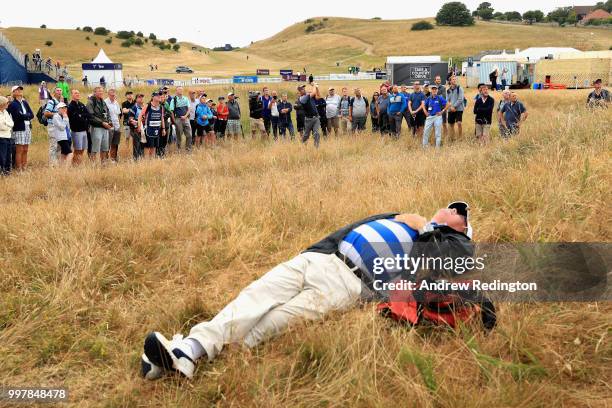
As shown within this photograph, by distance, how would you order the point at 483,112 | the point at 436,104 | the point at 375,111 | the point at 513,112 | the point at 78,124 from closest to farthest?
1. the point at 78,124
2. the point at 513,112
3. the point at 483,112
4. the point at 436,104
5. the point at 375,111

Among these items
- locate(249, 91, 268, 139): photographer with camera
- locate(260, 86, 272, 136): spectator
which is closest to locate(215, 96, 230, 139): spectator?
locate(249, 91, 268, 139): photographer with camera

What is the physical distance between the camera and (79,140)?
12.0 m

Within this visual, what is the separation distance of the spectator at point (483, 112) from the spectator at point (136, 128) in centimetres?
856

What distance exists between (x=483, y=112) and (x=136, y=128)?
8761 millimetres

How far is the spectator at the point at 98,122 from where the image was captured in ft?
40.1

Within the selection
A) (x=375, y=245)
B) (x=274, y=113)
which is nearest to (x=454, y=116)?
(x=274, y=113)

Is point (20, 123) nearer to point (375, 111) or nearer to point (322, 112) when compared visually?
point (322, 112)

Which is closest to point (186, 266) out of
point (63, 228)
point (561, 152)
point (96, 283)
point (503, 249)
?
A: point (96, 283)

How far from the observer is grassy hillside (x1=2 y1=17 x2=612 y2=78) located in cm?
8175

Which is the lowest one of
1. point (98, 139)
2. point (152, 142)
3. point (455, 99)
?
point (152, 142)

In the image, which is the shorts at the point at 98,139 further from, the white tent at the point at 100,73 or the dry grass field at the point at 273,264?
the white tent at the point at 100,73

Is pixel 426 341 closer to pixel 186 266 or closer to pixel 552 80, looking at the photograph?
pixel 186 266

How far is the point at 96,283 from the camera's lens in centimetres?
468

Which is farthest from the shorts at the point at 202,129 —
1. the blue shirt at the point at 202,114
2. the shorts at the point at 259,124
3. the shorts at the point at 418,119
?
the shorts at the point at 418,119
